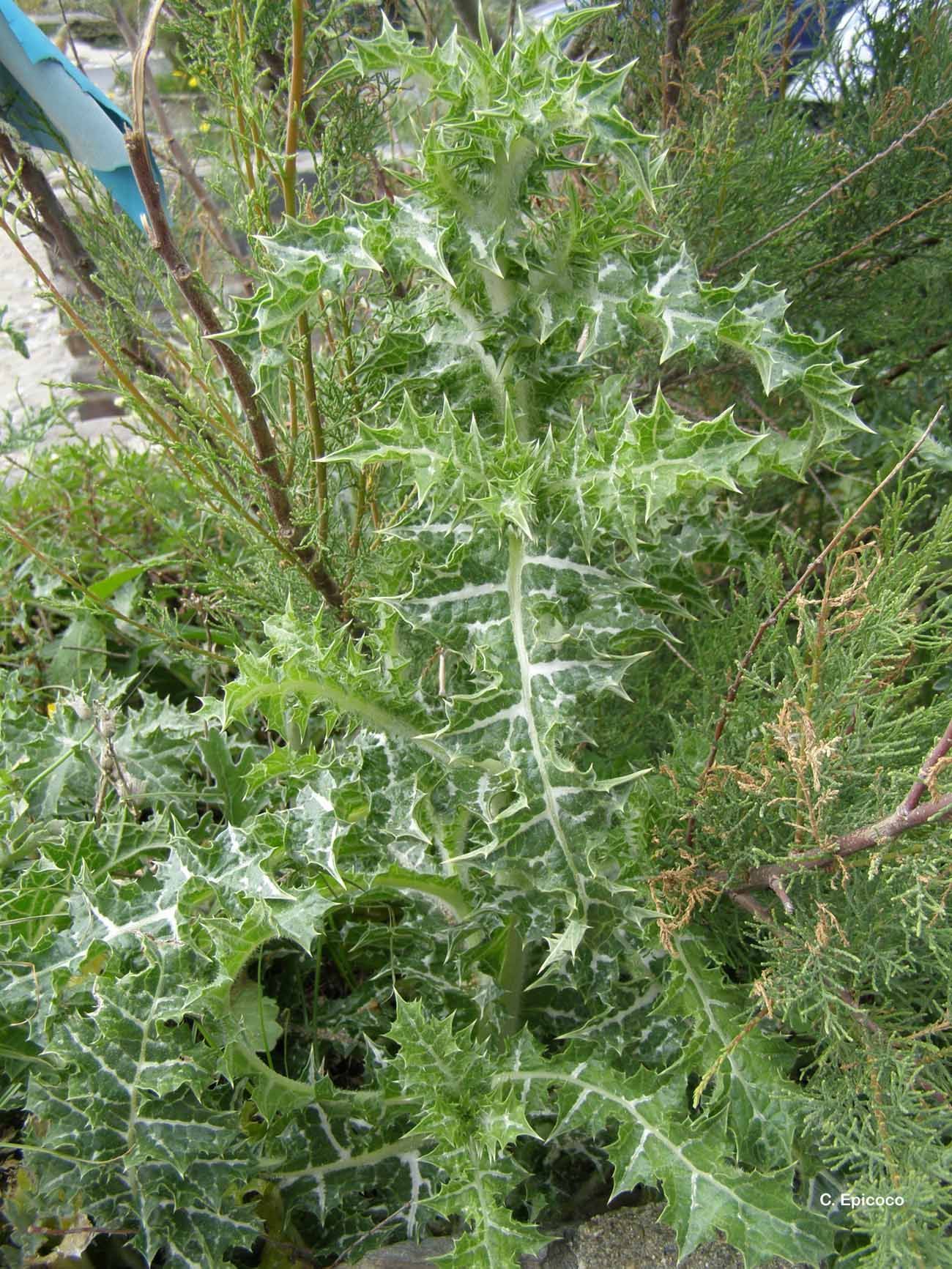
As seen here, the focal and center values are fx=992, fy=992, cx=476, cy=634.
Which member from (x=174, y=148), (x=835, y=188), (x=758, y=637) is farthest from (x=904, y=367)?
(x=174, y=148)

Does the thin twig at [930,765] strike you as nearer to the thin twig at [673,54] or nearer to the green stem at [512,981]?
the green stem at [512,981]

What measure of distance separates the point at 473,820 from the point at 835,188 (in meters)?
1.61

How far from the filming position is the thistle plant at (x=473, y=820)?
1.47m

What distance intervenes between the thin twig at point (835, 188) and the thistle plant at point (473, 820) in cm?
73

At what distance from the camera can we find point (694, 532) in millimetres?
1859

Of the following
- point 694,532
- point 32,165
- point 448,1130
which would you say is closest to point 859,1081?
point 448,1130

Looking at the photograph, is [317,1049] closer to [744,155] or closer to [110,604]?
[110,604]

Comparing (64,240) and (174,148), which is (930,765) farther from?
(174,148)

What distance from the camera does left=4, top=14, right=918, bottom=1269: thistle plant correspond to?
4.83ft

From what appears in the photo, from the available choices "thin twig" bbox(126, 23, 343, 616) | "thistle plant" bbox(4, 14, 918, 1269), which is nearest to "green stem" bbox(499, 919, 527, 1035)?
"thistle plant" bbox(4, 14, 918, 1269)

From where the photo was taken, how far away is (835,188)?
2.20 m

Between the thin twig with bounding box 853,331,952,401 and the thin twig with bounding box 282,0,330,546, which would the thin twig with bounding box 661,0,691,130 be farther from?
the thin twig with bounding box 282,0,330,546

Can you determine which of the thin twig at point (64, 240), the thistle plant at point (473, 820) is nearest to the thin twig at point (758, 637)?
the thistle plant at point (473, 820)

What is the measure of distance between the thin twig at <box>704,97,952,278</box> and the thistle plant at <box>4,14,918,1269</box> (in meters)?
0.73
